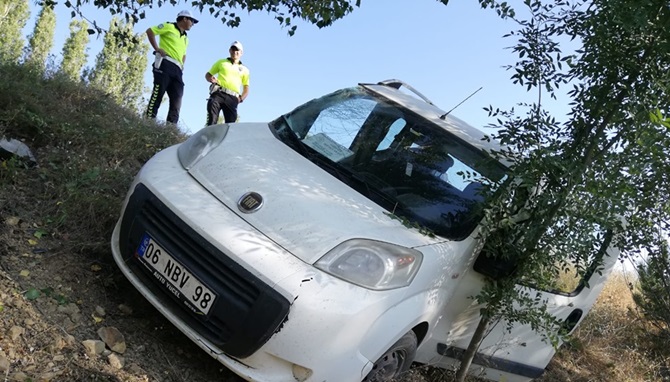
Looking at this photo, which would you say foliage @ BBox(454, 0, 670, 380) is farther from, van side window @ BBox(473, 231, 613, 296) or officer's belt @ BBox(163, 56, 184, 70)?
officer's belt @ BBox(163, 56, 184, 70)

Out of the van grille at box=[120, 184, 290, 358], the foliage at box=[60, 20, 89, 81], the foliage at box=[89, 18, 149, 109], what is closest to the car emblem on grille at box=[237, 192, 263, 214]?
the van grille at box=[120, 184, 290, 358]

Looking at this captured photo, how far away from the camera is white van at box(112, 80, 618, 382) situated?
9.14ft

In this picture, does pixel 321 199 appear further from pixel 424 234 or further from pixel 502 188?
pixel 502 188

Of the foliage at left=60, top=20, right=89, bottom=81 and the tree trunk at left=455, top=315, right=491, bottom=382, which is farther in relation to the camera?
the foliage at left=60, top=20, right=89, bottom=81

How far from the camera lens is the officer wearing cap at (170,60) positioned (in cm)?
805

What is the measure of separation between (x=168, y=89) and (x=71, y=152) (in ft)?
12.5

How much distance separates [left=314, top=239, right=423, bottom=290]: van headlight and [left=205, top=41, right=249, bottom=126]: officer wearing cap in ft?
20.9

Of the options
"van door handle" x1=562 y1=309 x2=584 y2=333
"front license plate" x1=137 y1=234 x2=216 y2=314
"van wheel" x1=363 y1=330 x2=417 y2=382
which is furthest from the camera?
"van door handle" x1=562 y1=309 x2=584 y2=333

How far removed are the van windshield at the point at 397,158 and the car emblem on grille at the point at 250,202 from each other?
0.64 m

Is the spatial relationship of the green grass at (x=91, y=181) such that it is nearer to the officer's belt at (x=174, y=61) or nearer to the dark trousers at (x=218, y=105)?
the officer's belt at (x=174, y=61)

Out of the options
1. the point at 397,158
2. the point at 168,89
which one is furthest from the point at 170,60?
the point at 397,158

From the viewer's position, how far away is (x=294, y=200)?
3.11 metres

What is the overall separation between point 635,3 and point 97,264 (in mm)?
3430

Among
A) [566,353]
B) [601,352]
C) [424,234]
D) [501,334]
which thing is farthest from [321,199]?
[601,352]
